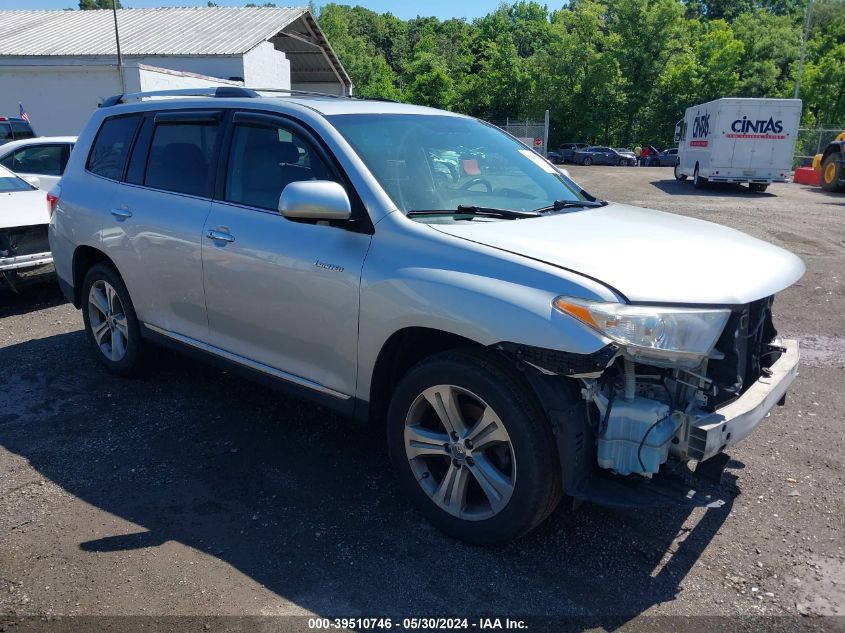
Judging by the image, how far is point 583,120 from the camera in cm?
5653

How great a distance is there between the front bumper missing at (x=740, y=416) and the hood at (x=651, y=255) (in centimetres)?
45

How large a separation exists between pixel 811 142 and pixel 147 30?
35.1 metres

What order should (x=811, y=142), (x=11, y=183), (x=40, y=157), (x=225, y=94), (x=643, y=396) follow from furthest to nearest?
1. (x=811, y=142)
2. (x=40, y=157)
3. (x=11, y=183)
4. (x=225, y=94)
5. (x=643, y=396)

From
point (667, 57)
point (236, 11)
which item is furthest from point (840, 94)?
point (236, 11)

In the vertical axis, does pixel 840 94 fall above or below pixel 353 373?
above

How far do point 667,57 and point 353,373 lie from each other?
59.3 metres

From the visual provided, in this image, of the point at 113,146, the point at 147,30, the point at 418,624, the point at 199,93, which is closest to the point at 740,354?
the point at 418,624

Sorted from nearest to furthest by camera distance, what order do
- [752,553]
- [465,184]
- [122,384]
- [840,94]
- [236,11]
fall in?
[752,553] < [465,184] < [122,384] < [236,11] < [840,94]

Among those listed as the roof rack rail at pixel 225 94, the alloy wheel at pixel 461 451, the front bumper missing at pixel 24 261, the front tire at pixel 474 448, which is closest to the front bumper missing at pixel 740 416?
the front tire at pixel 474 448

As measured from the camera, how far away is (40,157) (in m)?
10.1

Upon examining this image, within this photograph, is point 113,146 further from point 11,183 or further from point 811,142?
point 811,142

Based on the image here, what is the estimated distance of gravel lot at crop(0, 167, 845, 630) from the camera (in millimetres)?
2910

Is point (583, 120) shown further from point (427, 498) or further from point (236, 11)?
point (427, 498)

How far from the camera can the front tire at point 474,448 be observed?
289cm
